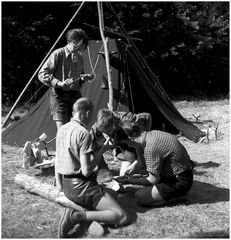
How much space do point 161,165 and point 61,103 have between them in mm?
1677

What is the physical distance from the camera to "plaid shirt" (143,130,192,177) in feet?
13.4

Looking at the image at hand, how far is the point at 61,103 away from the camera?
514 centimetres

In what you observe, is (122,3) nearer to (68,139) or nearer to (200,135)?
(200,135)

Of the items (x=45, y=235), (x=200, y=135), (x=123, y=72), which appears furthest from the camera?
(x=200, y=135)

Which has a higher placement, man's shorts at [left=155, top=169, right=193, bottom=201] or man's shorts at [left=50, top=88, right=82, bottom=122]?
man's shorts at [left=50, top=88, right=82, bottom=122]

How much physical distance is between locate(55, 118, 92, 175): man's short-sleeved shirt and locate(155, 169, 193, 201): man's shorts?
3.21ft

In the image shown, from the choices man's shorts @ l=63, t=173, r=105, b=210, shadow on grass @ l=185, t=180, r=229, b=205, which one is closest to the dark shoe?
man's shorts @ l=63, t=173, r=105, b=210

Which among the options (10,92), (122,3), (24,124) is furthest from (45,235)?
(122,3)

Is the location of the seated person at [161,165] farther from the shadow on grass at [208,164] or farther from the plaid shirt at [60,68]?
the shadow on grass at [208,164]

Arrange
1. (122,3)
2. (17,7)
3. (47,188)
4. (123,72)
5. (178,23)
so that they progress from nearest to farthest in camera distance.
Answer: (47,188), (123,72), (17,7), (122,3), (178,23)

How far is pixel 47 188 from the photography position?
4477 mm

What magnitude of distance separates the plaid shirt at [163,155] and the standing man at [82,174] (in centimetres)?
54

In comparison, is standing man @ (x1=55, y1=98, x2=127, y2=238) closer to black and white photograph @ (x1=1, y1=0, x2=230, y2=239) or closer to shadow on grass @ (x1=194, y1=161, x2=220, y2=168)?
black and white photograph @ (x1=1, y1=0, x2=230, y2=239)

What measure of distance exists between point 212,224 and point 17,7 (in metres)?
9.41
